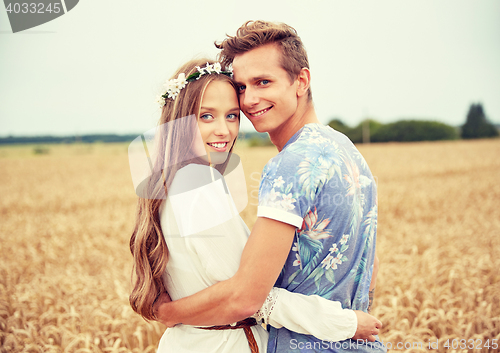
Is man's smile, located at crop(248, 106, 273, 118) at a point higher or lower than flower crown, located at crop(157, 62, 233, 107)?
lower

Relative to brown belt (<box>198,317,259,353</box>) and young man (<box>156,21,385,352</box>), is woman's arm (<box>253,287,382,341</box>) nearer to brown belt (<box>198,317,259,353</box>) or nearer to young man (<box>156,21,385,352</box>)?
→ young man (<box>156,21,385,352</box>)

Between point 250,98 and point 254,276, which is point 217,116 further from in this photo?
point 254,276

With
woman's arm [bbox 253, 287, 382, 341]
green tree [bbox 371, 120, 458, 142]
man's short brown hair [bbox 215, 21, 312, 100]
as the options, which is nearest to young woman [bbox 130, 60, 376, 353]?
woman's arm [bbox 253, 287, 382, 341]

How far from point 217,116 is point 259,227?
714 mm

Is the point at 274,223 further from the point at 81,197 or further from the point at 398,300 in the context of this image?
the point at 81,197

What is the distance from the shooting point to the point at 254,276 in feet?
4.66

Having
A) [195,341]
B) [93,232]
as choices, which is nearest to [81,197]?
[93,232]

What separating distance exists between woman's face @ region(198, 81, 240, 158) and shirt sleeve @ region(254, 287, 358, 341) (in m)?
0.80

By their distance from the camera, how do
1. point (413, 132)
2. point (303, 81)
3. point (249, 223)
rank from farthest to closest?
point (413, 132) < point (249, 223) < point (303, 81)

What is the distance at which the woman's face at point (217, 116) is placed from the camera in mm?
1847

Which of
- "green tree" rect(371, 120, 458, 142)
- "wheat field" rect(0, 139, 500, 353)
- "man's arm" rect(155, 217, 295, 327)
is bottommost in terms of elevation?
"green tree" rect(371, 120, 458, 142)

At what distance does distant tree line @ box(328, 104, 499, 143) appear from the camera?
52781 millimetres

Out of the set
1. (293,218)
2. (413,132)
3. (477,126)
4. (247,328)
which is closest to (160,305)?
(247,328)

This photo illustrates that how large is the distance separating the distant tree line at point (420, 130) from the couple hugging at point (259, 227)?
52155 mm
